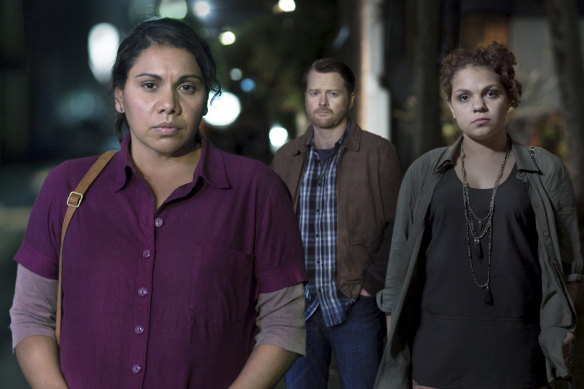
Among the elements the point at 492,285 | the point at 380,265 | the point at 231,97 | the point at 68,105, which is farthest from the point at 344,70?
the point at 231,97

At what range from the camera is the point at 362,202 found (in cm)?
524

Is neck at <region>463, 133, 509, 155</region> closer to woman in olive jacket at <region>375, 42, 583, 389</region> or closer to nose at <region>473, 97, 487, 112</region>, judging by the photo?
woman in olive jacket at <region>375, 42, 583, 389</region>

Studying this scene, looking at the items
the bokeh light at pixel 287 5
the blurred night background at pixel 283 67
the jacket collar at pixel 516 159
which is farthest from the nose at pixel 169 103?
the bokeh light at pixel 287 5

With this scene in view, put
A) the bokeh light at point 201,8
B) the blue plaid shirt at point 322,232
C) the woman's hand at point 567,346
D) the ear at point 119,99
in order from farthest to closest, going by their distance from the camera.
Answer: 1. the bokeh light at point 201,8
2. the blue plaid shirt at point 322,232
3. the woman's hand at point 567,346
4. the ear at point 119,99

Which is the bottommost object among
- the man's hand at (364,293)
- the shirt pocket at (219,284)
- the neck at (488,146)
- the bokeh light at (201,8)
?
the man's hand at (364,293)

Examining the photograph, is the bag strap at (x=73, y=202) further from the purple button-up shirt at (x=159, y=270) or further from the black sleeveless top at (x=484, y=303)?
the black sleeveless top at (x=484, y=303)

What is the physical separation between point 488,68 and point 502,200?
23.4 inches

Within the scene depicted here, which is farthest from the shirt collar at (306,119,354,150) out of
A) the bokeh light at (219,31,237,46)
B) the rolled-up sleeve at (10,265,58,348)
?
the bokeh light at (219,31,237,46)

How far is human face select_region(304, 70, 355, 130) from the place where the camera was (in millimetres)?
5371

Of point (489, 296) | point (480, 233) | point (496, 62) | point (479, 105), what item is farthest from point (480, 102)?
point (489, 296)

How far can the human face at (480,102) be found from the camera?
408cm

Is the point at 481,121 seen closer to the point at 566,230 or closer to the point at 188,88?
the point at 566,230

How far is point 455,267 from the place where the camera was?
13.2 ft

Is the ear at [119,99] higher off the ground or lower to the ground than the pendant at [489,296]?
higher
